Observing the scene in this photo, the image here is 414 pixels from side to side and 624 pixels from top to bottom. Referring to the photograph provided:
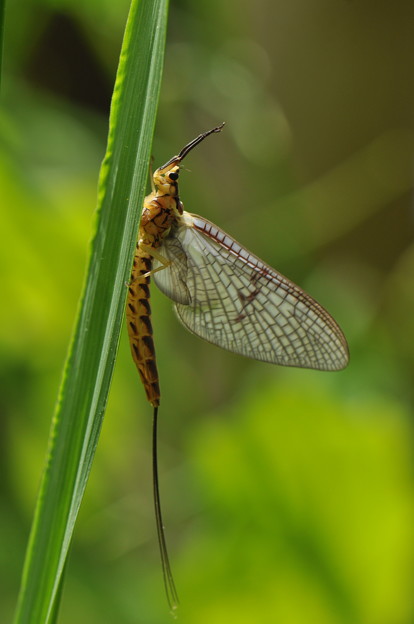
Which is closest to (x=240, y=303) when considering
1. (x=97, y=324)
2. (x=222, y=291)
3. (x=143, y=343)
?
(x=222, y=291)

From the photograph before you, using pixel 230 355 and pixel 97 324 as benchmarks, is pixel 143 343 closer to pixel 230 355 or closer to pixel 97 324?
pixel 97 324

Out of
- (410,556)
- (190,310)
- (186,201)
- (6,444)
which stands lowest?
(410,556)

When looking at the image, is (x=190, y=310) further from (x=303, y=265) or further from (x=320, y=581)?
(x=303, y=265)

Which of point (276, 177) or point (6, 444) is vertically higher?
point (276, 177)

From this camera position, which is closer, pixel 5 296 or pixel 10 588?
pixel 5 296

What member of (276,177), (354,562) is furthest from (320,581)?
(276,177)

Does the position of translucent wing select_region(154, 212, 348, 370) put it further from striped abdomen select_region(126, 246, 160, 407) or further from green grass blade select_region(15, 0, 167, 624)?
green grass blade select_region(15, 0, 167, 624)

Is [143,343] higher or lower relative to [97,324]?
higher

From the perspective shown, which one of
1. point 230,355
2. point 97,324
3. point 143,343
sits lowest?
point 97,324
